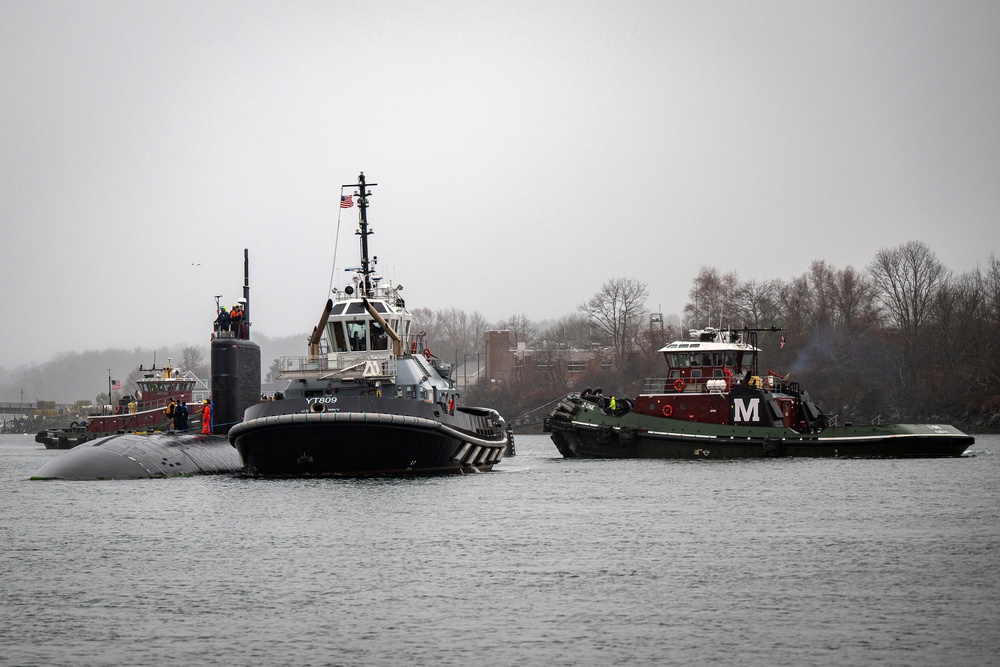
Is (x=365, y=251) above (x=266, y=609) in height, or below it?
above

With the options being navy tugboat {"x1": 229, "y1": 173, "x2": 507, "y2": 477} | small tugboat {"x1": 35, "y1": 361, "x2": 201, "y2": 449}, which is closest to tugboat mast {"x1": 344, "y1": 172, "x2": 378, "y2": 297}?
navy tugboat {"x1": 229, "y1": 173, "x2": 507, "y2": 477}

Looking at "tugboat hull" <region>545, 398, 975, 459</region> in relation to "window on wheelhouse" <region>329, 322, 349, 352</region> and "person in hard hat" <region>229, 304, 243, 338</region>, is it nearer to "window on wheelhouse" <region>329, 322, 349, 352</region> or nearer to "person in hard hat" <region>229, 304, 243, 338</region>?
"window on wheelhouse" <region>329, 322, 349, 352</region>

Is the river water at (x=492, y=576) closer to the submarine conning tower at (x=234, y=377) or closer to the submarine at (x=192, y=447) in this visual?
the submarine at (x=192, y=447)

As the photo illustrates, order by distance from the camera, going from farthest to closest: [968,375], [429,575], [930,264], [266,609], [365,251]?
[930,264] < [968,375] < [365,251] < [429,575] < [266,609]

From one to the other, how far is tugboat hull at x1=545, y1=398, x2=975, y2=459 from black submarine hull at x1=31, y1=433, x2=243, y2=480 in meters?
22.2

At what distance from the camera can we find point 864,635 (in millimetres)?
19203

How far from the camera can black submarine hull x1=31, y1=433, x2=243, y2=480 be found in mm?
46906

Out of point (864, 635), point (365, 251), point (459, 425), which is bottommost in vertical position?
point (864, 635)

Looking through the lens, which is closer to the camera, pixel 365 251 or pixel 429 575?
pixel 429 575

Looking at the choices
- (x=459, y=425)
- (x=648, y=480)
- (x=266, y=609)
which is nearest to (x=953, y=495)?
(x=648, y=480)

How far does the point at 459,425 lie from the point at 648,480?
830 cm

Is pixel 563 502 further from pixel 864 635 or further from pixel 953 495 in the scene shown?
pixel 864 635

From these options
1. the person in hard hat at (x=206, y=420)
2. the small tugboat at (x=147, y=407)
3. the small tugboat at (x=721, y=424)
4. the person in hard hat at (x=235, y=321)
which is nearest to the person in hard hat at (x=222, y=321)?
the person in hard hat at (x=235, y=321)

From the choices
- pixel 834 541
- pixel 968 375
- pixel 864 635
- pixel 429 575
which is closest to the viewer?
pixel 864 635
